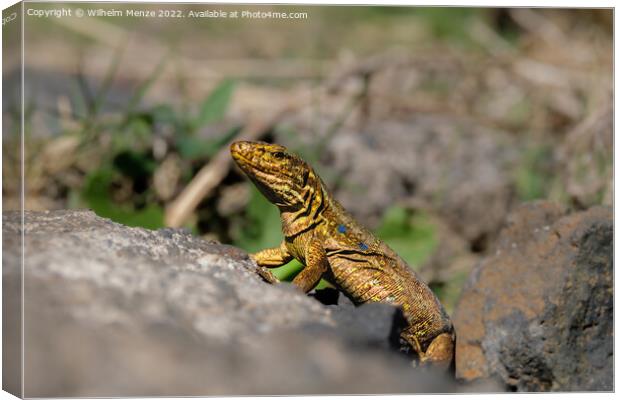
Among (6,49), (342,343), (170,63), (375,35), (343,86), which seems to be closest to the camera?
(342,343)

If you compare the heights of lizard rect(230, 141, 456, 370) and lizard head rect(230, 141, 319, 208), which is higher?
lizard head rect(230, 141, 319, 208)

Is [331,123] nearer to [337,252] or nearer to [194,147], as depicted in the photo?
[194,147]

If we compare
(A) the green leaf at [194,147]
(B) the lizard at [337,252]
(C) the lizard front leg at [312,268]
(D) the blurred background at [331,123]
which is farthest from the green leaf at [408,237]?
(C) the lizard front leg at [312,268]

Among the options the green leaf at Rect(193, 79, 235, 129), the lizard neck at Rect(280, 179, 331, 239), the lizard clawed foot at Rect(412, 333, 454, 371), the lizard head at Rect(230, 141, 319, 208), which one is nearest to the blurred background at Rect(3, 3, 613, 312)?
the green leaf at Rect(193, 79, 235, 129)

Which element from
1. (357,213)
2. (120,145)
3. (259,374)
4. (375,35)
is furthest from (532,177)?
(259,374)

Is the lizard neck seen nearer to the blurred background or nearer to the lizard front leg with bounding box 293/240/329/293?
the lizard front leg with bounding box 293/240/329/293

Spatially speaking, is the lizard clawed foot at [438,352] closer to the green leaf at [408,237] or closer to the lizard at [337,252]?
the lizard at [337,252]

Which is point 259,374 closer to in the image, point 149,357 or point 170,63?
point 149,357
